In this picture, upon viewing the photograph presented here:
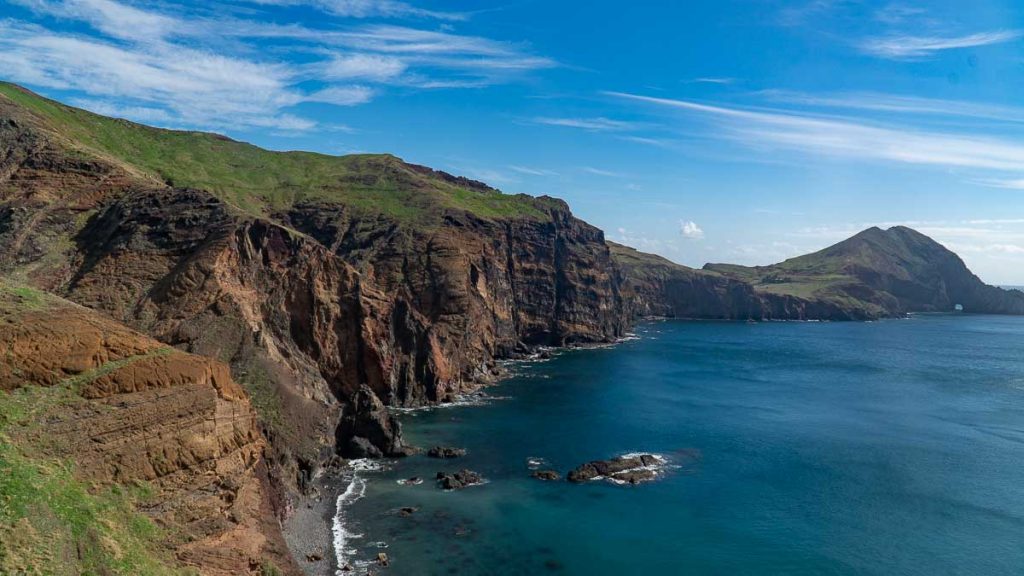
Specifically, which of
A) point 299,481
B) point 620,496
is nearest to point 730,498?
point 620,496

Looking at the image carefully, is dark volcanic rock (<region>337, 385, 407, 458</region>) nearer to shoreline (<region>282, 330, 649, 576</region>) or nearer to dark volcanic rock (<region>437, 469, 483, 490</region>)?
shoreline (<region>282, 330, 649, 576</region>)

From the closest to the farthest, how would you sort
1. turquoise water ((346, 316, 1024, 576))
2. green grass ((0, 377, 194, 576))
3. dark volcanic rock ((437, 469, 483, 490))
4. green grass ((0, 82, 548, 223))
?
green grass ((0, 377, 194, 576)) → turquoise water ((346, 316, 1024, 576)) → dark volcanic rock ((437, 469, 483, 490)) → green grass ((0, 82, 548, 223))

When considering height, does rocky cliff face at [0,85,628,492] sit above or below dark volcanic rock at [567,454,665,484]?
above

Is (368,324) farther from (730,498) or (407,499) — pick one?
(730,498)

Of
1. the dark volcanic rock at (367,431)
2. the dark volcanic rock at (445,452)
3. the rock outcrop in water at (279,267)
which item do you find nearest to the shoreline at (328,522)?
the dark volcanic rock at (367,431)

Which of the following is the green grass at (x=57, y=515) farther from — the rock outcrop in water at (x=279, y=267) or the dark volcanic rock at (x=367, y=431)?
the dark volcanic rock at (x=367, y=431)

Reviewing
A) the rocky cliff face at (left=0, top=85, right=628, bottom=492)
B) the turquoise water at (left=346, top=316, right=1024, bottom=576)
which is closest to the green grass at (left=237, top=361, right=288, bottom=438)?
the rocky cliff face at (left=0, top=85, right=628, bottom=492)

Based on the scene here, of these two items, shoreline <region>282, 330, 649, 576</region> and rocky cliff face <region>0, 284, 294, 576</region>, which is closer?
rocky cliff face <region>0, 284, 294, 576</region>

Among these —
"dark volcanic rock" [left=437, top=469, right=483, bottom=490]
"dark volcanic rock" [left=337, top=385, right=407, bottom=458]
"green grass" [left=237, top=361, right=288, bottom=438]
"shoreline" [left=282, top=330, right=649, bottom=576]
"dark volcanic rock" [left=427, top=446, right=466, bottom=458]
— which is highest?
"green grass" [left=237, top=361, right=288, bottom=438]

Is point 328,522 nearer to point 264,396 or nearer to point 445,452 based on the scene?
point 264,396
